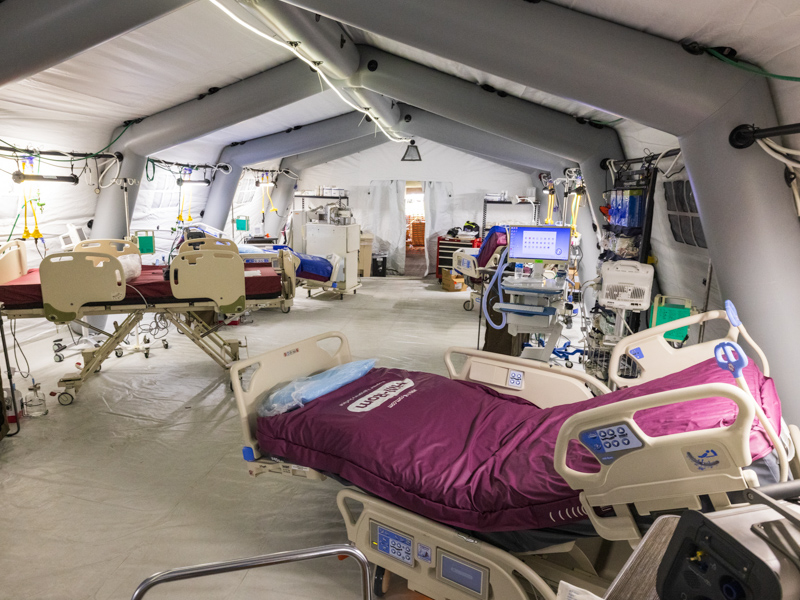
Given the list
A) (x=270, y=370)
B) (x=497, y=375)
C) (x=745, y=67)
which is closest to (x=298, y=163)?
(x=270, y=370)

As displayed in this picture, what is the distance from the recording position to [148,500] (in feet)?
10.1

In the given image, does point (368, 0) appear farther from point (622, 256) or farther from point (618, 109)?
point (622, 256)

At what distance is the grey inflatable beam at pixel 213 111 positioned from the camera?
5.97 metres

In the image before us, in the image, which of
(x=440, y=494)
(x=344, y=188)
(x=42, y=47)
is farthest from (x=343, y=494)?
(x=344, y=188)

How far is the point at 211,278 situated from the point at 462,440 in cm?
294

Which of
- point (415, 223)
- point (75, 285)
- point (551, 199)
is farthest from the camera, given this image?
point (415, 223)

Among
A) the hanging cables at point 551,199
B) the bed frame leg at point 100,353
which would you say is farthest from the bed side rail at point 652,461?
the hanging cables at point 551,199

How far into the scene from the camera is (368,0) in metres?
3.16

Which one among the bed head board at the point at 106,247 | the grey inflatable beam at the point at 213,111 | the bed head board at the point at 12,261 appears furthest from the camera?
the grey inflatable beam at the point at 213,111

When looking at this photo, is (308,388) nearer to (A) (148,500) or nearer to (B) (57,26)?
(A) (148,500)

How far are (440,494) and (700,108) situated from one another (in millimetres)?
2462

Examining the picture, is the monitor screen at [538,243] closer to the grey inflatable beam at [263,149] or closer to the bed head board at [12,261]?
the bed head board at [12,261]

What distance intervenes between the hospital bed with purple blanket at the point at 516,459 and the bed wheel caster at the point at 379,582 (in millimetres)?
134

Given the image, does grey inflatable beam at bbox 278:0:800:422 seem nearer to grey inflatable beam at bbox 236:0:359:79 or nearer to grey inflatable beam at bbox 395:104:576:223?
grey inflatable beam at bbox 236:0:359:79
